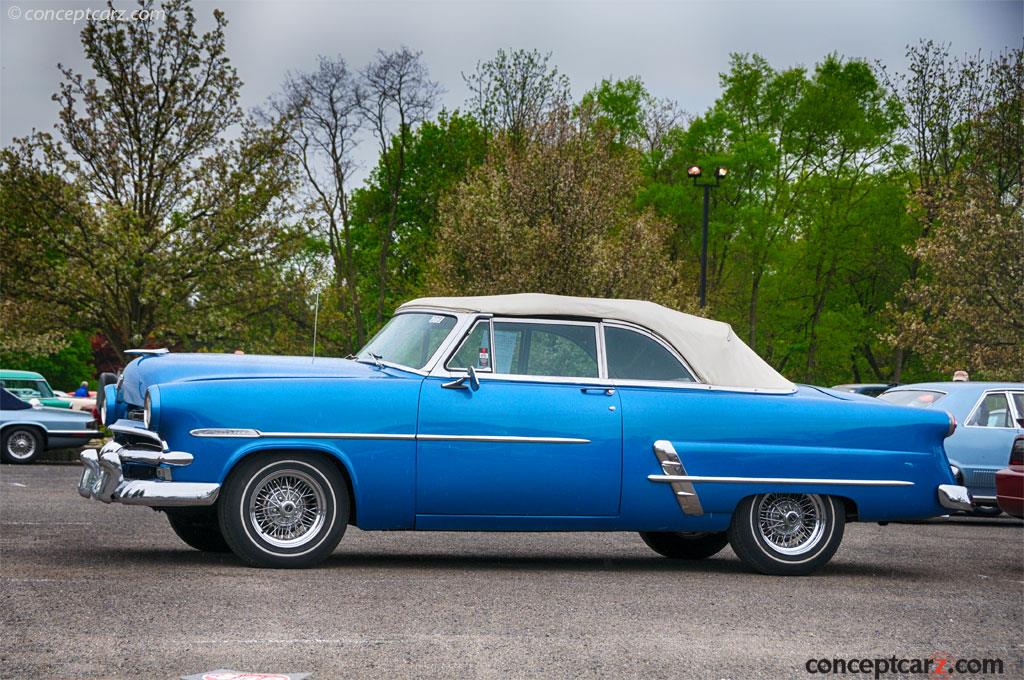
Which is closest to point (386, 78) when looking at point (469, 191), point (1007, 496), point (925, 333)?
point (469, 191)

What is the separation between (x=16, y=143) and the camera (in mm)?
29391

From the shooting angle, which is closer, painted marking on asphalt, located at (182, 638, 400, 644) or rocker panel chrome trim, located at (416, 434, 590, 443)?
painted marking on asphalt, located at (182, 638, 400, 644)

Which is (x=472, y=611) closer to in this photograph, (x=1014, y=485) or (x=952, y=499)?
(x=952, y=499)

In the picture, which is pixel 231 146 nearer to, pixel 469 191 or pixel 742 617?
pixel 469 191

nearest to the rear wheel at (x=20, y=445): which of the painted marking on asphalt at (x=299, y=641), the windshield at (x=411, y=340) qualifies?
the windshield at (x=411, y=340)

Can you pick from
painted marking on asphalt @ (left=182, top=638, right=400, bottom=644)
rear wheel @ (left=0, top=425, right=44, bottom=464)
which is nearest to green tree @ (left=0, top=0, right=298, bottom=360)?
rear wheel @ (left=0, top=425, right=44, bottom=464)

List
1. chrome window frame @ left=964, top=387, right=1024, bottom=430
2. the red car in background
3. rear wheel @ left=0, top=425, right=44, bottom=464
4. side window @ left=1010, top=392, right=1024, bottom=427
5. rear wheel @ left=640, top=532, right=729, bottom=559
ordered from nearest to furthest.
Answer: rear wheel @ left=640, top=532, right=729, bottom=559, the red car in background, chrome window frame @ left=964, top=387, right=1024, bottom=430, side window @ left=1010, top=392, right=1024, bottom=427, rear wheel @ left=0, top=425, right=44, bottom=464

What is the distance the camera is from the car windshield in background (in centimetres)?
1586

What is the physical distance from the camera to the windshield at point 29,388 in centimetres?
3369

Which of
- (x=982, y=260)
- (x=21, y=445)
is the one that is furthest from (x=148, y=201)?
(x=982, y=260)

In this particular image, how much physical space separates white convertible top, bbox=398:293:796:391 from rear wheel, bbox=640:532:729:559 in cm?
133

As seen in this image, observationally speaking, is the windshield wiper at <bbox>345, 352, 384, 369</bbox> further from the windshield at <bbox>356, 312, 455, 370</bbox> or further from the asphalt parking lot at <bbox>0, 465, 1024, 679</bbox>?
the asphalt parking lot at <bbox>0, 465, 1024, 679</bbox>

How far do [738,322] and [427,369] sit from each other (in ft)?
150

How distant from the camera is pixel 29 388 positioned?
1347 inches
